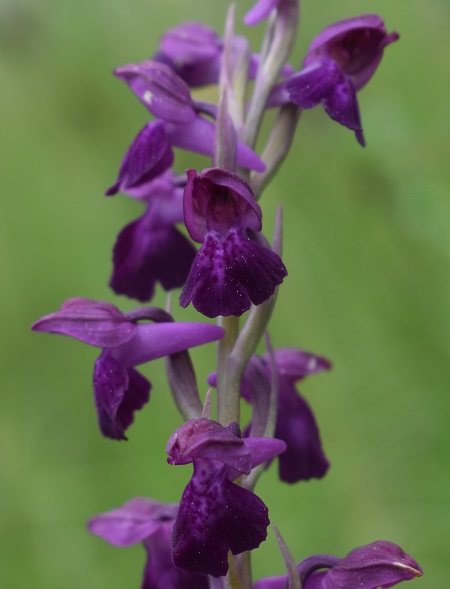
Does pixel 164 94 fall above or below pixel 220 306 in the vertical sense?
above

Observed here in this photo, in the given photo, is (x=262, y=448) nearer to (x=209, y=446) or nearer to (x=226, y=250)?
(x=209, y=446)

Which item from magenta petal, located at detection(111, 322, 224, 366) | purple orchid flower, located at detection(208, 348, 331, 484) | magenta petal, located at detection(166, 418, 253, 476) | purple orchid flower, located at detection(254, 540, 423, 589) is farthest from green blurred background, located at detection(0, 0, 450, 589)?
magenta petal, located at detection(166, 418, 253, 476)

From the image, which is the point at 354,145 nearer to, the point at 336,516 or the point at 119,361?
the point at 336,516

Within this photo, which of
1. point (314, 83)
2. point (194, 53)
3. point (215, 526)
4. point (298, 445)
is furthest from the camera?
point (194, 53)

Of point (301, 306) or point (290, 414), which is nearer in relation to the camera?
point (290, 414)

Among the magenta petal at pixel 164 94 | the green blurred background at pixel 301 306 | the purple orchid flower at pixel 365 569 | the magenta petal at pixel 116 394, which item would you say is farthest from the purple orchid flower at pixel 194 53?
the green blurred background at pixel 301 306

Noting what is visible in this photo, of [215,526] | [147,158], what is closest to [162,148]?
[147,158]
